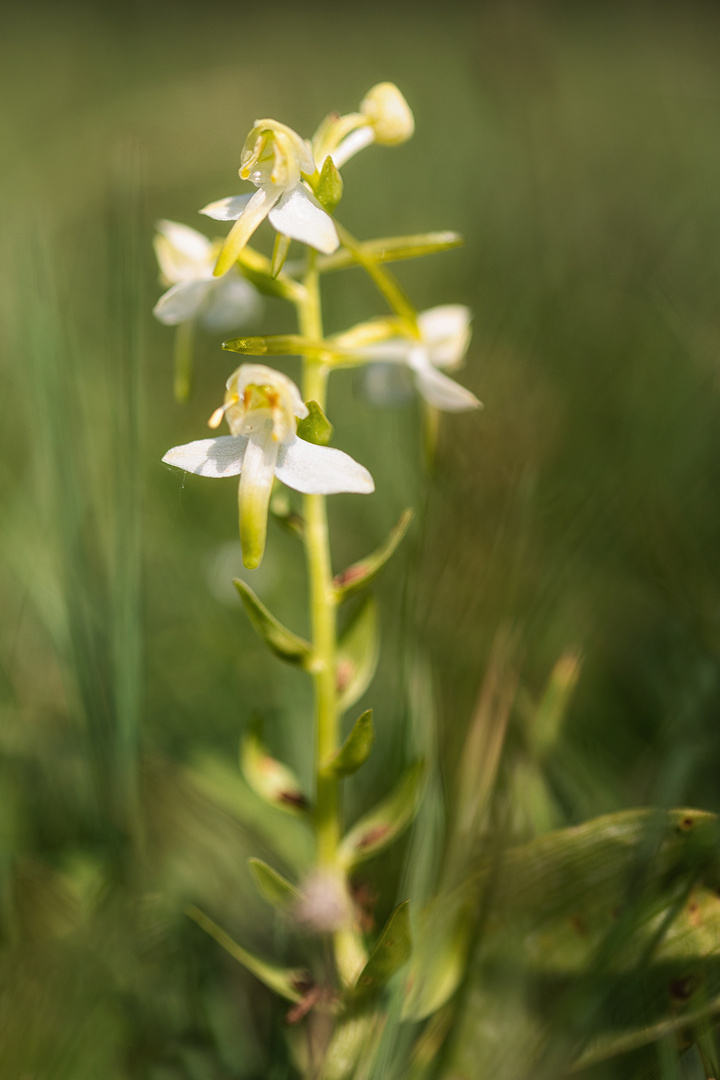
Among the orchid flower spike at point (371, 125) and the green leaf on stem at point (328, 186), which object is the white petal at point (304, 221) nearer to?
the green leaf on stem at point (328, 186)

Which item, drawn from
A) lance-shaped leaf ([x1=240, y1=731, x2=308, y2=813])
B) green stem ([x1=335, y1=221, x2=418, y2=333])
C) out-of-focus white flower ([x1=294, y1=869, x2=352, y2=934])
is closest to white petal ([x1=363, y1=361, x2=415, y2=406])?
green stem ([x1=335, y1=221, x2=418, y2=333])

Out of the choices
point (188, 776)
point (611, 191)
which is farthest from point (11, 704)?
point (611, 191)

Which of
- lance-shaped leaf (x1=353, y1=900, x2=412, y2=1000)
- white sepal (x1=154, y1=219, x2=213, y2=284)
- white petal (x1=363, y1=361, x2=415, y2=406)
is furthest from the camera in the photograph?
white petal (x1=363, y1=361, x2=415, y2=406)

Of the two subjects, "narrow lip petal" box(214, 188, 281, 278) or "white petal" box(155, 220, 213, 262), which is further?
"white petal" box(155, 220, 213, 262)

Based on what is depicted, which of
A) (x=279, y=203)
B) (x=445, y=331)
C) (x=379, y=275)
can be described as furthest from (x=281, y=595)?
(x=279, y=203)

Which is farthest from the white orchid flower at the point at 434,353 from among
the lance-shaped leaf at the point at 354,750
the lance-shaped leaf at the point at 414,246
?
the lance-shaped leaf at the point at 354,750

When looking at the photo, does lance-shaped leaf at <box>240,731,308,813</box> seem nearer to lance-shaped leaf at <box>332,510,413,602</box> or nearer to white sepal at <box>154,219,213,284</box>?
lance-shaped leaf at <box>332,510,413,602</box>

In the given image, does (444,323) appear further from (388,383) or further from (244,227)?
(244,227)
